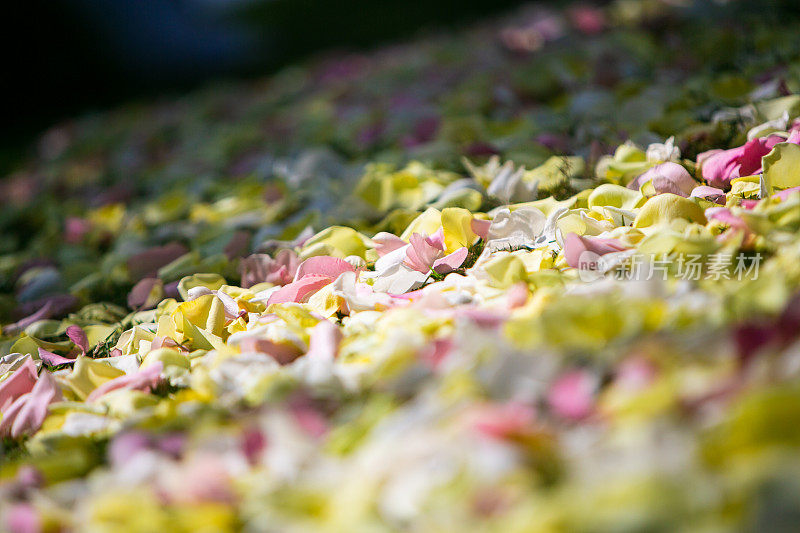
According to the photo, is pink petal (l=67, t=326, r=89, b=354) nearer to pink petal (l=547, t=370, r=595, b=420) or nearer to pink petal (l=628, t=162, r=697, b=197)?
pink petal (l=547, t=370, r=595, b=420)

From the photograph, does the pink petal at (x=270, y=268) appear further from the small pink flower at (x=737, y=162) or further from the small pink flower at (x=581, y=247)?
the small pink flower at (x=737, y=162)

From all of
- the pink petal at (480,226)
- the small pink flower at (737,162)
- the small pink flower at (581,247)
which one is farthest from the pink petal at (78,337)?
the small pink flower at (737,162)

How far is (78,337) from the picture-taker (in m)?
1.31

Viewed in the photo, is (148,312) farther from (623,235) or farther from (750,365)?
(750,365)

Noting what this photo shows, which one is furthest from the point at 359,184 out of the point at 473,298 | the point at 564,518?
the point at 564,518

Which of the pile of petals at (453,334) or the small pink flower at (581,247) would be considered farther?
the small pink flower at (581,247)

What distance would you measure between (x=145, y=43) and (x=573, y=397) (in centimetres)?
707

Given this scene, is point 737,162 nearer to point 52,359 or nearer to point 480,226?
point 480,226

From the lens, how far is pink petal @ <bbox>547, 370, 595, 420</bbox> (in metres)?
0.66

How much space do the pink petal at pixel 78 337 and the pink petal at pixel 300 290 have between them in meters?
0.38

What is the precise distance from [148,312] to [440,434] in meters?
0.88

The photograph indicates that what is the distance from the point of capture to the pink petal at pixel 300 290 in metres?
1.20

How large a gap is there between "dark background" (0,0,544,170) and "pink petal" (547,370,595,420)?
186 inches

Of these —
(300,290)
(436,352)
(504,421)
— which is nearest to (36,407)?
(300,290)
